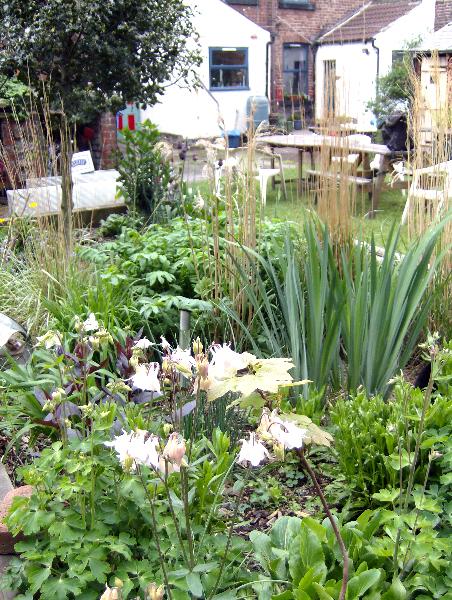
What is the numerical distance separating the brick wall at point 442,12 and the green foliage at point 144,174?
16851mm

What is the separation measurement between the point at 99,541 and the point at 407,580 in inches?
28.9

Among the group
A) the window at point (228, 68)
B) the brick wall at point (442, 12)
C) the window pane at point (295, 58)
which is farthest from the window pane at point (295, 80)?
the brick wall at point (442, 12)

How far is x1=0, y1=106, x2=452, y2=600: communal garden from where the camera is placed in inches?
47.5

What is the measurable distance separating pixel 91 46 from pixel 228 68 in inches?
528

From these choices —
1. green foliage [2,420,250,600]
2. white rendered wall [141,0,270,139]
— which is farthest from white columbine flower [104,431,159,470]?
white rendered wall [141,0,270,139]

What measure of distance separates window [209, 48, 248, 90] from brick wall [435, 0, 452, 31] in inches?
269

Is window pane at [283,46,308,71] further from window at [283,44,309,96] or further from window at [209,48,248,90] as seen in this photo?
window at [209,48,248,90]

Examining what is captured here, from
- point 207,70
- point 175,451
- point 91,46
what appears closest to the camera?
point 175,451

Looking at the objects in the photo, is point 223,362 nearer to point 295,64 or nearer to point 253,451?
point 253,451

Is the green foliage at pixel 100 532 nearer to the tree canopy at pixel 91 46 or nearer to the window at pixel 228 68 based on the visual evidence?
the tree canopy at pixel 91 46

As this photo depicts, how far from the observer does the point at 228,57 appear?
52.6ft

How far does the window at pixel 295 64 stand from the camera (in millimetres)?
17906

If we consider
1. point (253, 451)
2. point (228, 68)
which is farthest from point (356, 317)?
point (228, 68)

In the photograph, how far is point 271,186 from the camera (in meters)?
8.97
